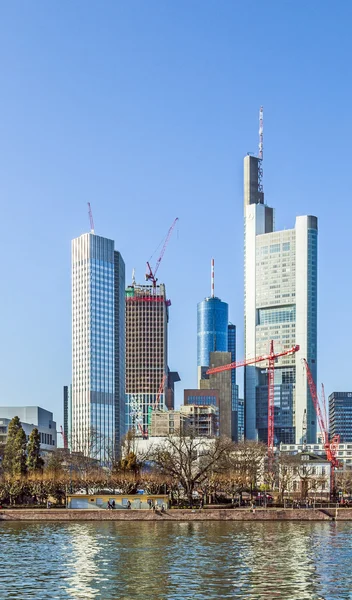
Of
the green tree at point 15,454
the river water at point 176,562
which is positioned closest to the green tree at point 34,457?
the green tree at point 15,454

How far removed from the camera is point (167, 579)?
6912 centimetres

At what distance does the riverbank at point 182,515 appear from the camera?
12725 centimetres

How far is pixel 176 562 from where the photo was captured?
78.4 metres

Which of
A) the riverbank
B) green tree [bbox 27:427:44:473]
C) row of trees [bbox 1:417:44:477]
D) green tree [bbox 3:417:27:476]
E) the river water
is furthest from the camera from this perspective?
green tree [bbox 27:427:44:473]

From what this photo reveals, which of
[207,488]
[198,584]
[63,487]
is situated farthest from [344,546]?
[63,487]

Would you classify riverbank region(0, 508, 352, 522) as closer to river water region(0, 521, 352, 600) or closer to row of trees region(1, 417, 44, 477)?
river water region(0, 521, 352, 600)

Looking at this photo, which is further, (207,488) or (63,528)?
(207,488)

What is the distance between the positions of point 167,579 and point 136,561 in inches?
415

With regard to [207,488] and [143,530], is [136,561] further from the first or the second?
[207,488]

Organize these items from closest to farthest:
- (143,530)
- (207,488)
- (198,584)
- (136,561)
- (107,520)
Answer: (198,584) → (136,561) → (143,530) → (107,520) → (207,488)

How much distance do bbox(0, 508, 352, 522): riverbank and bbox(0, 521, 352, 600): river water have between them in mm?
11597

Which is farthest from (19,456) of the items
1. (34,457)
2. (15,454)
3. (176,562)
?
(176,562)

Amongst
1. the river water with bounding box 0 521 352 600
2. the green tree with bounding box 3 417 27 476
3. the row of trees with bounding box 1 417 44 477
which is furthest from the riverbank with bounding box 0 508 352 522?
the green tree with bounding box 3 417 27 476

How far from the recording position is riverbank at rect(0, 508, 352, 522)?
127 metres
